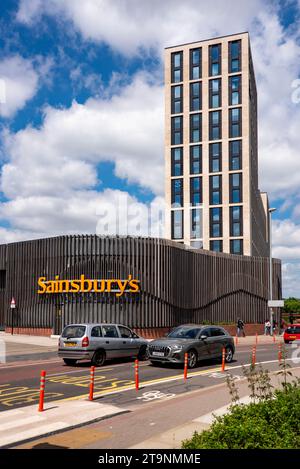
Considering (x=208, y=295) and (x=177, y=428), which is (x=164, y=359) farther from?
(x=208, y=295)

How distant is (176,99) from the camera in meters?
76.6

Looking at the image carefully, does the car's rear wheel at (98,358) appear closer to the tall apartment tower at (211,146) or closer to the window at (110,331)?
the window at (110,331)

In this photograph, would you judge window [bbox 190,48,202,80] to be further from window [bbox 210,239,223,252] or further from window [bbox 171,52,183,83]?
window [bbox 210,239,223,252]

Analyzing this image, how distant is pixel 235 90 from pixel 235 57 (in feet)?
16.4

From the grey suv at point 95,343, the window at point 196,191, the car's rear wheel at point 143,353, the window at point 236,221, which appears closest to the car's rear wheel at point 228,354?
the car's rear wheel at point 143,353

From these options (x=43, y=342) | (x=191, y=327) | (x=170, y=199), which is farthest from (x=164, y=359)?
(x=170, y=199)

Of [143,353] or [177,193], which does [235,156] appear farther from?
[143,353]

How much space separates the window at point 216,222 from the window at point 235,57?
67.5 feet

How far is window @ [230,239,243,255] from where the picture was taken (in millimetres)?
70312

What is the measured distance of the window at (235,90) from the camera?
72562 millimetres

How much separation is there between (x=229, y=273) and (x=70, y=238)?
636 inches

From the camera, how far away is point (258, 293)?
46812 mm

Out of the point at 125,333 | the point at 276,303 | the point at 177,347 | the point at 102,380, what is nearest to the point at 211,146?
the point at 276,303

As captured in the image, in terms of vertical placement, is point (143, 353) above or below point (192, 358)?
below
